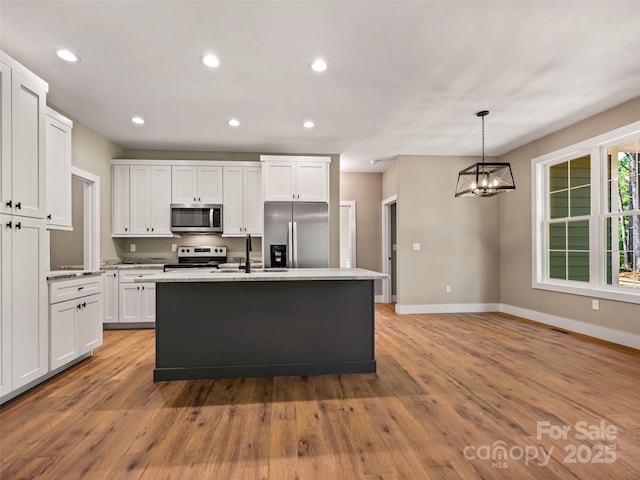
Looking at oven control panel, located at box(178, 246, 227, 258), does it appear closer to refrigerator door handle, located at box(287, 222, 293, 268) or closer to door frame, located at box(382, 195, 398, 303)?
refrigerator door handle, located at box(287, 222, 293, 268)

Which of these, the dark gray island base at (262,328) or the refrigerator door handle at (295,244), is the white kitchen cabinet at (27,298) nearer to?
the dark gray island base at (262,328)

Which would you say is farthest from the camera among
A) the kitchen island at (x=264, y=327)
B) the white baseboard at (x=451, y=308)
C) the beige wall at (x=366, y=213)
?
the beige wall at (x=366, y=213)

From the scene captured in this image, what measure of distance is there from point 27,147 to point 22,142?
0.05 metres

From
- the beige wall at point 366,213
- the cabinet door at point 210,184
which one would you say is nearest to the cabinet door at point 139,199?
the cabinet door at point 210,184

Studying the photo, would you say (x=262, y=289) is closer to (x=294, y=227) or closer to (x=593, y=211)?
(x=294, y=227)

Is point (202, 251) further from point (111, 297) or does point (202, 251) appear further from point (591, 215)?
point (591, 215)

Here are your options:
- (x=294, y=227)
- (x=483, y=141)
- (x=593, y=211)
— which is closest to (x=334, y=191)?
(x=294, y=227)

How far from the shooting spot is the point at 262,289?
2844 millimetres

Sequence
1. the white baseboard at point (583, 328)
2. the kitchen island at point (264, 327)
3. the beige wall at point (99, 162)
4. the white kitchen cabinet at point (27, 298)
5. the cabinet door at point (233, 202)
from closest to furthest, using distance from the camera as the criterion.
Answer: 1. the white kitchen cabinet at point (27, 298)
2. the kitchen island at point (264, 327)
3. the white baseboard at point (583, 328)
4. the beige wall at point (99, 162)
5. the cabinet door at point (233, 202)

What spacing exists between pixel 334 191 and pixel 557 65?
3290 mm

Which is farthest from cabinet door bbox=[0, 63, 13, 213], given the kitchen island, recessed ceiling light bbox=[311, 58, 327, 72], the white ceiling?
recessed ceiling light bbox=[311, 58, 327, 72]

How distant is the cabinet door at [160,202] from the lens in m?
5.02

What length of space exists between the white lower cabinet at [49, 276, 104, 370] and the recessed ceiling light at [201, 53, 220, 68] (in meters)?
2.25

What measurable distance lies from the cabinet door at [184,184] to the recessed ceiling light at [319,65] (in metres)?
2.93
